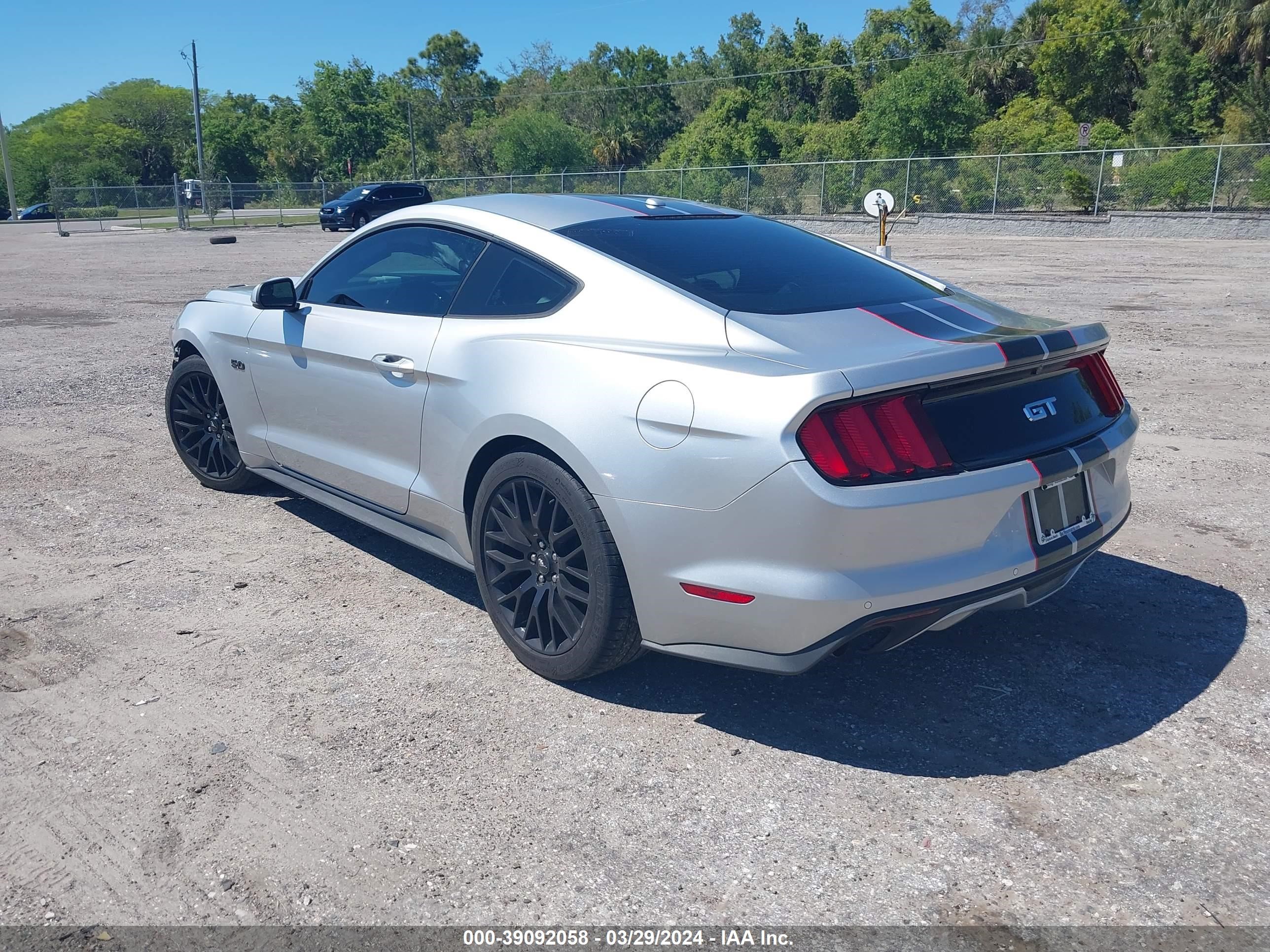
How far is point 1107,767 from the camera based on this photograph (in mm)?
2955

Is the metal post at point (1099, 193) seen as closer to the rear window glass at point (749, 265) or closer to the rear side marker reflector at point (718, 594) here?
the rear window glass at point (749, 265)

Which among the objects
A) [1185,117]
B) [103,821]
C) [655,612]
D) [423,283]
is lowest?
[103,821]

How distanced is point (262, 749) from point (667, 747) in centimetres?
122

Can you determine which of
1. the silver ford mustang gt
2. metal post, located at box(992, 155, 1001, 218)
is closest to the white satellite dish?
the silver ford mustang gt

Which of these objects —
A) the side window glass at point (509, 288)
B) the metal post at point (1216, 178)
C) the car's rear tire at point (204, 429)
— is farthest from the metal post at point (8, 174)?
the side window glass at point (509, 288)

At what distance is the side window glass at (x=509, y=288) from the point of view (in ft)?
11.7

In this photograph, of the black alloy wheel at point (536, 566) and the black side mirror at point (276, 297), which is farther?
the black side mirror at point (276, 297)

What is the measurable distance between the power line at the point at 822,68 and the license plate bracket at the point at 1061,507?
46812mm

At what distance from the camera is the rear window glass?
3436 millimetres

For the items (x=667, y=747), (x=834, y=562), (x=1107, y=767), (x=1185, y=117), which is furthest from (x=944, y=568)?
(x=1185, y=117)

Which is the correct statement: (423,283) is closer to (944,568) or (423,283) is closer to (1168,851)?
(944,568)

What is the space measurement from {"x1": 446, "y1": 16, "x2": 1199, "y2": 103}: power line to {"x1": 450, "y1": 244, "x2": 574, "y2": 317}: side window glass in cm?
4698

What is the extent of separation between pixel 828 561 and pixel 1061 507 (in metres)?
0.89

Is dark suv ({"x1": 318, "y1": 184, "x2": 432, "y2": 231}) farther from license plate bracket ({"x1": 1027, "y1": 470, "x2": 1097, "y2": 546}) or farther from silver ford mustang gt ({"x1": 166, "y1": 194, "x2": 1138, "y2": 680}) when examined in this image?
license plate bracket ({"x1": 1027, "y1": 470, "x2": 1097, "y2": 546})
